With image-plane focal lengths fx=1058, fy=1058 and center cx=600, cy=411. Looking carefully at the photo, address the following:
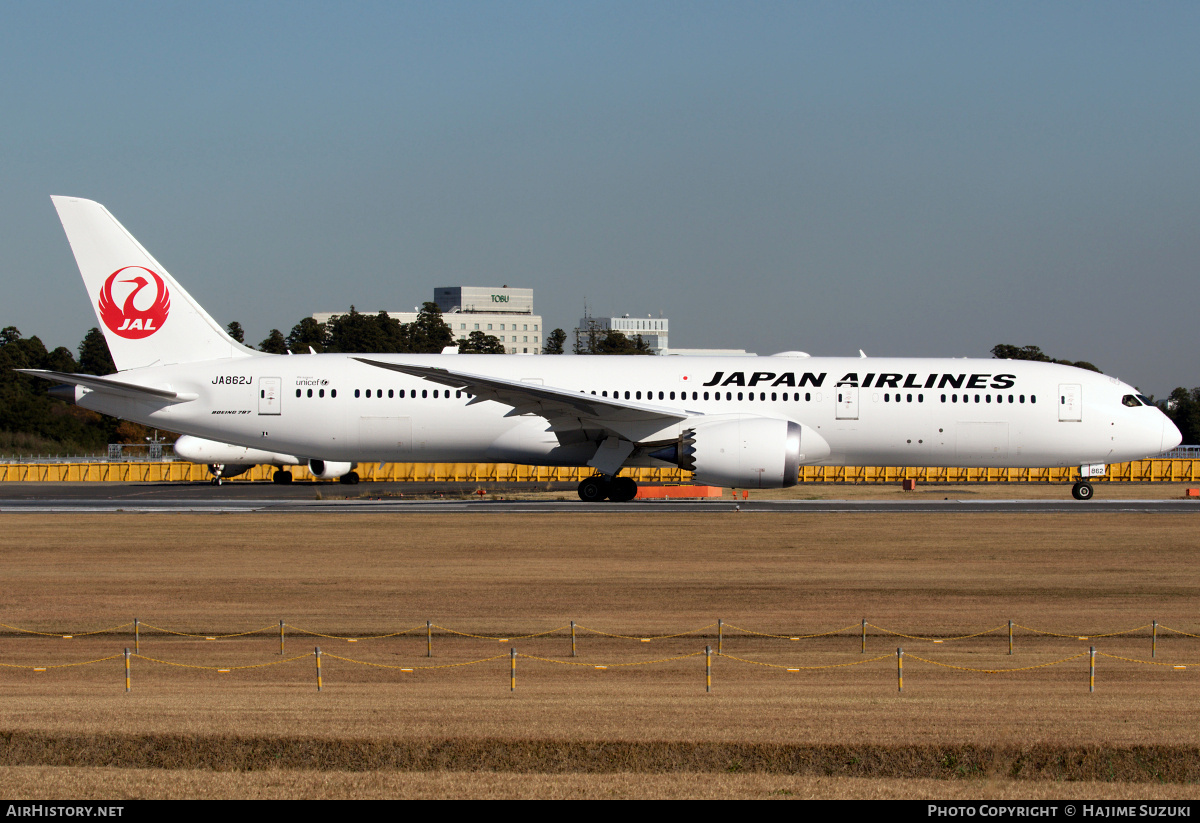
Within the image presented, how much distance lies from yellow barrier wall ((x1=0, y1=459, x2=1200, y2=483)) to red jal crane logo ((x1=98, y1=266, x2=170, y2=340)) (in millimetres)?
20072

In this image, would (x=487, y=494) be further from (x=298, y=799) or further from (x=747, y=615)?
(x=298, y=799)

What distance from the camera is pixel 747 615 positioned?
15.5m

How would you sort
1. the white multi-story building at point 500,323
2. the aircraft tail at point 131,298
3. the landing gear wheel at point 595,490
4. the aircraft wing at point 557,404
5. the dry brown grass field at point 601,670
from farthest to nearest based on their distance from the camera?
the white multi-story building at point 500,323
the landing gear wheel at point 595,490
the aircraft tail at point 131,298
the aircraft wing at point 557,404
the dry brown grass field at point 601,670

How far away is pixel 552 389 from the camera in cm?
3162

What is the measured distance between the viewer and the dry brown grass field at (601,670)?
8.94 meters

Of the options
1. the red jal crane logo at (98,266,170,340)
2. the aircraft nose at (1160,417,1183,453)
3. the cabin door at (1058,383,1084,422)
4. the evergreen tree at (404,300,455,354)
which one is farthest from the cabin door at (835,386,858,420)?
the evergreen tree at (404,300,455,354)

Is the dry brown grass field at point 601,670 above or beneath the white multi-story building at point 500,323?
beneath

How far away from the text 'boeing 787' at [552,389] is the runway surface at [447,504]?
1457 mm

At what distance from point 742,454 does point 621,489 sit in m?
4.85

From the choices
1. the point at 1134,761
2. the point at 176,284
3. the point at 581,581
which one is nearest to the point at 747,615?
the point at 581,581

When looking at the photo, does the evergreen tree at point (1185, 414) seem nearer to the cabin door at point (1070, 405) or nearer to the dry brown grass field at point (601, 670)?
the cabin door at point (1070, 405)

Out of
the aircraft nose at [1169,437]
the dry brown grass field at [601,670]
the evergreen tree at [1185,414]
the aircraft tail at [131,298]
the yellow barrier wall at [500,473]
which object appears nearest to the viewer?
the dry brown grass field at [601,670]

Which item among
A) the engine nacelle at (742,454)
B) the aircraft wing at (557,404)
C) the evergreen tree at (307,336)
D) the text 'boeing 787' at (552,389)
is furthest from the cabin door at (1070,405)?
the evergreen tree at (307,336)

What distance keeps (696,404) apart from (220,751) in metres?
23.9
